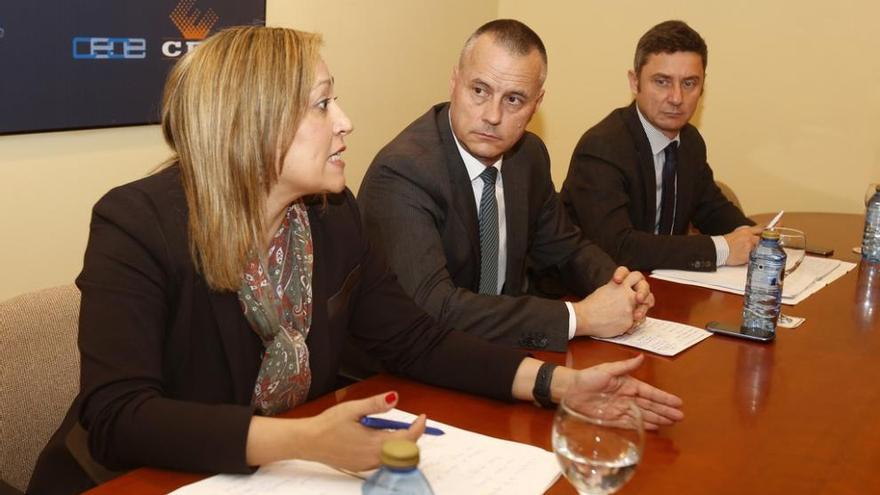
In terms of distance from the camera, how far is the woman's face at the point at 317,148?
6.17 feet

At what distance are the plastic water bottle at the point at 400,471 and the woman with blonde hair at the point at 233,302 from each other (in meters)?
0.33

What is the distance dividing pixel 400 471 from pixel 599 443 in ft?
0.94

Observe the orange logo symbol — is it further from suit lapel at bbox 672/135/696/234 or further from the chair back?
suit lapel at bbox 672/135/696/234

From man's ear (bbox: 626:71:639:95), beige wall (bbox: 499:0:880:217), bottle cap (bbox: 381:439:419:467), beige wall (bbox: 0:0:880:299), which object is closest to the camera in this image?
bottle cap (bbox: 381:439:419:467)

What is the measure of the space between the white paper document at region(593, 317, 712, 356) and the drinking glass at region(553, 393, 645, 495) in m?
1.00

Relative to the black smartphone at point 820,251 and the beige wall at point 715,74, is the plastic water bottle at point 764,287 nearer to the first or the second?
the black smartphone at point 820,251

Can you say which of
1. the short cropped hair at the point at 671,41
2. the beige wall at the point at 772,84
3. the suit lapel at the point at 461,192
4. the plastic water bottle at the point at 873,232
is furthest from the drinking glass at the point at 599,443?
the beige wall at the point at 772,84

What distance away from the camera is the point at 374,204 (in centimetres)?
259

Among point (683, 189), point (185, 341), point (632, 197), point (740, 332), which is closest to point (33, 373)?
point (185, 341)

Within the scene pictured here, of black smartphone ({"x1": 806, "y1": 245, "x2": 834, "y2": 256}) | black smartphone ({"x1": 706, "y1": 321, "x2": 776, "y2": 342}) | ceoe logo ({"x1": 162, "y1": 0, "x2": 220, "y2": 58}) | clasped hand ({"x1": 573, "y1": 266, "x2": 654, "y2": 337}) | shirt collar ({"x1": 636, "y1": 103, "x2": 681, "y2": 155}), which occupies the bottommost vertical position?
black smartphone ({"x1": 806, "y1": 245, "x2": 834, "y2": 256})

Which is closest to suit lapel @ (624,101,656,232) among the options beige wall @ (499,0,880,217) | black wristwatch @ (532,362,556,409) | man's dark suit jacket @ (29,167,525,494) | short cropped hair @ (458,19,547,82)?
short cropped hair @ (458,19,547,82)

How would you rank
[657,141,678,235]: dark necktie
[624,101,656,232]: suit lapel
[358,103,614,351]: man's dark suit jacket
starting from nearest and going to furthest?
1. [358,103,614,351]: man's dark suit jacket
2. [624,101,656,232]: suit lapel
3. [657,141,678,235]: dark necktie

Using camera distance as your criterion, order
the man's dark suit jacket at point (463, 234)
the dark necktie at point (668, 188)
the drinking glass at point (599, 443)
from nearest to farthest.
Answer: the drinking glass at point (599, 443) → the man's dark suit jacket at point (463, 234) → the dark necktie at point (668, 188)

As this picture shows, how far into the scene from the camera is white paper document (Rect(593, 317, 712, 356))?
2270 mm
